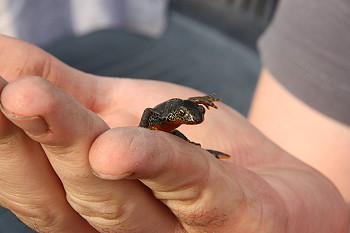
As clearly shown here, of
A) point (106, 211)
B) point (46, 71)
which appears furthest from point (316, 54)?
point (106, 211)

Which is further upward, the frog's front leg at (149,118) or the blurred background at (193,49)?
the frog's front leg at (149,118)

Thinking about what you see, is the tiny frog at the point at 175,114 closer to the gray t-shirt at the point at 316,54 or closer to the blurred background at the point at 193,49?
the gray t-shirt at the point at 316,54

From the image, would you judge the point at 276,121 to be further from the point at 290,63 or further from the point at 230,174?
the point at 230,174

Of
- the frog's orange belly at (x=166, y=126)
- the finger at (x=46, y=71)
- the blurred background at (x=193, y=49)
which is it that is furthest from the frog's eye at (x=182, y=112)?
the blurred background at (x=193, y=49)

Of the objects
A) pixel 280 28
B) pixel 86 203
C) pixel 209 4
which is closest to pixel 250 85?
pixel 209 4

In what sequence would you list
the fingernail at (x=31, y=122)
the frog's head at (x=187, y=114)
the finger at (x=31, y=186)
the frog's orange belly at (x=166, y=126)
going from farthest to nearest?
1. the frog's orange belly at (x=166, y=126)
2. the frog's head at (x=187, y=114)
3. the finger at (x=31, y=186)
4. the fingernail at (x=31, y=122)

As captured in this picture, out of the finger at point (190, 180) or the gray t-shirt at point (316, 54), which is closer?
the finger at point (190, 180)

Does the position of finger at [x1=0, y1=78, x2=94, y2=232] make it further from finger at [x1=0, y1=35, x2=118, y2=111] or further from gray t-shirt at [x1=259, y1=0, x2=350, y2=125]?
gray t-shirt at [x1=259, y1=0, x2=350, y2=125]

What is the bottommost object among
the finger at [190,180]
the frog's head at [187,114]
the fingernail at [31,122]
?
the finger at [190,180]
